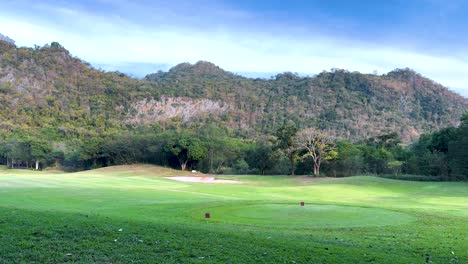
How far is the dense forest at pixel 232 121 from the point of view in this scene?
6450cm

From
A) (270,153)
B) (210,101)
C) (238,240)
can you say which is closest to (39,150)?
(270,153)

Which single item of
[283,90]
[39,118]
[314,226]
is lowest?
[314,226]

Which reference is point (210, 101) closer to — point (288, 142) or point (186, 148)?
point (186, 148)

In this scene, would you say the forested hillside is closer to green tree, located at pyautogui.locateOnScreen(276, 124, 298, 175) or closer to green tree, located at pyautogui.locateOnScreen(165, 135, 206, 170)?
green tree, located at pyautogui.locateOnScreen(165, 135, 206, 170)

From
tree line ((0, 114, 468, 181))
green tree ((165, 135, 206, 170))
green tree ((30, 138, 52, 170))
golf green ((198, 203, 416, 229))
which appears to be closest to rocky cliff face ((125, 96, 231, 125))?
tree line ((0, 114, 468, 181))

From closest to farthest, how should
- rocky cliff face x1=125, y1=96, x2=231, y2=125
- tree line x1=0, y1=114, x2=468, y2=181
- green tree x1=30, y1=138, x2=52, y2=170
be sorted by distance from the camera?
1. tree line x1=0, y1=114, x2=468, y2=181
2. green tree x1=30, y1=138, x2=52, y2=170
3. rocky cliff face x1=125, y1=96, x2=231, y2=125

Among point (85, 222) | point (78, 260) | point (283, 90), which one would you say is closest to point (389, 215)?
point (85, 222)

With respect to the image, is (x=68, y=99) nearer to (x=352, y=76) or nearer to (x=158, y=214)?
(x=352, y=76)

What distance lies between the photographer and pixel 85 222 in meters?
11.8

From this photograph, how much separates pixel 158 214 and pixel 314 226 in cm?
571

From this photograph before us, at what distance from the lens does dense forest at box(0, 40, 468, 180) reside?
2539 inches

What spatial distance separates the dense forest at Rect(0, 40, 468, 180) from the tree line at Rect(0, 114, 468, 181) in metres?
0.19

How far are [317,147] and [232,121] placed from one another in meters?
65.5

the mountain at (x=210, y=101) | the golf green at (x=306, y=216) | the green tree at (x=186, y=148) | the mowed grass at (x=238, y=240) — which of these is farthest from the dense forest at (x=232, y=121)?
the mowed grass at (x=238, y=240)
